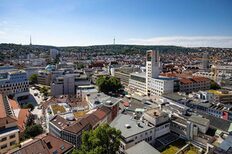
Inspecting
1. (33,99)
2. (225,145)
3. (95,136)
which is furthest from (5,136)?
(33,99)

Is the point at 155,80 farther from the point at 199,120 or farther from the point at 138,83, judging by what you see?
the point at 199,120

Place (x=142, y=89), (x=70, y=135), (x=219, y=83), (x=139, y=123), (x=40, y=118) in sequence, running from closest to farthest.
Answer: (x=70, y=135), (x=139, y=123), (x=40, y=118), (x=142, y=89), (x=219, y=83)

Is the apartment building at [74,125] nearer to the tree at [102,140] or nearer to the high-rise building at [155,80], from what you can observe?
the tree at [102,140]

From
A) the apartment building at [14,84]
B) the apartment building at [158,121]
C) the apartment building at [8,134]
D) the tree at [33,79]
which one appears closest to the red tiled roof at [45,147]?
the apartment building at [8,134]

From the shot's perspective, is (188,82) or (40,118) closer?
(40,118)

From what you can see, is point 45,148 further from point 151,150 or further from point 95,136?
point 151,150

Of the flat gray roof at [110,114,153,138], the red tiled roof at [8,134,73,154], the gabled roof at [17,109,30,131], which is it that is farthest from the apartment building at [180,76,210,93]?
the red tiled roof at [8,134,73,154]

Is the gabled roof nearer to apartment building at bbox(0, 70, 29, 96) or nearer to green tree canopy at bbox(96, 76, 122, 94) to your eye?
apartment building at bbox(0, 70, 29, 96)

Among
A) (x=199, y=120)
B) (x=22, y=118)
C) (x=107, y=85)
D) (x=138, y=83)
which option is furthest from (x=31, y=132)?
(x=138, y=83)
